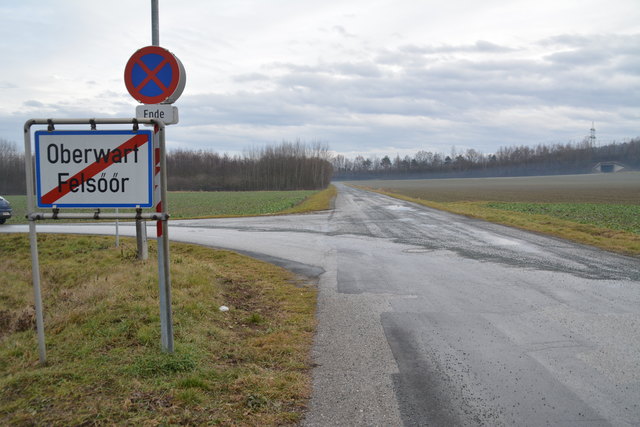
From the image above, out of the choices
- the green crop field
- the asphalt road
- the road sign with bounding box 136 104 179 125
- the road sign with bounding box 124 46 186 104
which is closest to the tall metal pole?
the road sign with bounding box 136 104 179 125

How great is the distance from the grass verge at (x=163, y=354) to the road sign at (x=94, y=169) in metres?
1.45

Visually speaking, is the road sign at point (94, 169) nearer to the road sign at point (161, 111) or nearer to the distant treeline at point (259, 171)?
the road sign at point (161, 111)

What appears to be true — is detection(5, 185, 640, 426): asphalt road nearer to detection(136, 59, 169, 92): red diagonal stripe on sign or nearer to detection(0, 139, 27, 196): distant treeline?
detection(136, 59, 169, 92): red diagonal stripe on sign

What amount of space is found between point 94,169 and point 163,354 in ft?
5.83

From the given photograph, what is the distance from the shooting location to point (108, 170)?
420 cm

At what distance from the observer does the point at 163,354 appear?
430cm

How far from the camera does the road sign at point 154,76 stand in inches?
197

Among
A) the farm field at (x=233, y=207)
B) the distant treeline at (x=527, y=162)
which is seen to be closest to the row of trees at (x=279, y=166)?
the distant treeline at (x=527, y=162)

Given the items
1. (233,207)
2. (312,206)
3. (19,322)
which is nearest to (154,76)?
(19,322)

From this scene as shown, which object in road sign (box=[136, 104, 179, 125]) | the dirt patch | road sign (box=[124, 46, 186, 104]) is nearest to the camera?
road sign (box=[136, 104, 179, 125])

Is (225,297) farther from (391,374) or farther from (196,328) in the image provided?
(391,374)

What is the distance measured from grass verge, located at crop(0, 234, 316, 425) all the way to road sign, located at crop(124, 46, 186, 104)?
2482mm

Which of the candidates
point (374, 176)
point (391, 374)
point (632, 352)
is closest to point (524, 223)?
point (632, 352)

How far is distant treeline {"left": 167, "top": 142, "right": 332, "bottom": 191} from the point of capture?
11100 cm
